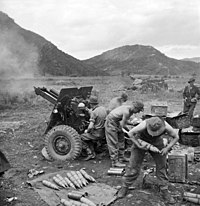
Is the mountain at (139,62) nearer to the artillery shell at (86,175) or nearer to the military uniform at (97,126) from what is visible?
the military uniform at (97,126)

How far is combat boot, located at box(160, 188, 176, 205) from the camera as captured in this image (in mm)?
5254

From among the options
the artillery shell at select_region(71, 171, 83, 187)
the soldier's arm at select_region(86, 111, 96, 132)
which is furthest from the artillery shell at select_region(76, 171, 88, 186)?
the soldier's arm at select_region(86, 111, 96, 132)

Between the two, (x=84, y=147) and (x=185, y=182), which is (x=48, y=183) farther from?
(x=185, y=182)

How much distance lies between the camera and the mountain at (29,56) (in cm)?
1944

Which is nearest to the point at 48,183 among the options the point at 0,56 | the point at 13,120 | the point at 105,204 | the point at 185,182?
the point at 105,204

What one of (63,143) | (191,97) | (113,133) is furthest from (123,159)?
(191,97)

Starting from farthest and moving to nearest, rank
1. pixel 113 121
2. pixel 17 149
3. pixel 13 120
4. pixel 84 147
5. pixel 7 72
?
pixel 7 72
pixel 13 120
pixel 17 149
pixel 84 147
pixel 113 121

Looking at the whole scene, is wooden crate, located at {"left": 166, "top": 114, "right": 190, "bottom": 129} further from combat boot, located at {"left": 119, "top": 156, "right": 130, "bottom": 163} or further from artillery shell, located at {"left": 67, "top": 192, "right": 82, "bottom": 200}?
artillery shell, located at {"left": 67, "top": 192, "right": 82, "bottom": 200}

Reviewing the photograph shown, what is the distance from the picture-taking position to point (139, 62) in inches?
3145

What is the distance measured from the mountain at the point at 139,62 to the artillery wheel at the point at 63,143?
64233 millimetres

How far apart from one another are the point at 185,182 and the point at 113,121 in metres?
1.96

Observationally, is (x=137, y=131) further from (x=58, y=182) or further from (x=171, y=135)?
(x=58, y=182)

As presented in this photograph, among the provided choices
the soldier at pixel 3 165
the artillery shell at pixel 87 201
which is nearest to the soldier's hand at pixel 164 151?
the artillery shell at pixel 87 201

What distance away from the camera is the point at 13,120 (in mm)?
12812
